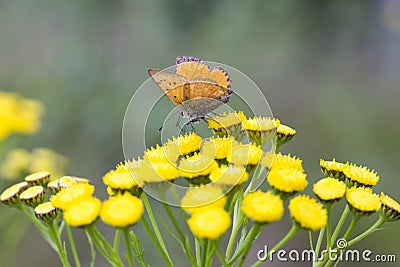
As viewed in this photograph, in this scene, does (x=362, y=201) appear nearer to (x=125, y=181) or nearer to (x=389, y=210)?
(x=389, y=210)

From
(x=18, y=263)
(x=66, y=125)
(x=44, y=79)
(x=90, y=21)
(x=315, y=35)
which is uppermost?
(x=90, y=21)

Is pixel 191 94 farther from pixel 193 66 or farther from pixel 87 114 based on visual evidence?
pixel 87 114

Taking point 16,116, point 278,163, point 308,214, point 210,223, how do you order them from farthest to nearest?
point 16,116
point 278,163
point 308,214
point 210,223

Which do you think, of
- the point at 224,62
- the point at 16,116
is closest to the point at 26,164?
the point at 16,116

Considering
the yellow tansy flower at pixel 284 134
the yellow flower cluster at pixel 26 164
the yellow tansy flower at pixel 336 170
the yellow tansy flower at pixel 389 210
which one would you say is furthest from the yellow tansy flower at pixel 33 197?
the yellow flower cluster at pixel 26 164

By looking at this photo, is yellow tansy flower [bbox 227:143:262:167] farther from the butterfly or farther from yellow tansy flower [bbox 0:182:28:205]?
yellow tansy flower [bbox 0:182:28:205]

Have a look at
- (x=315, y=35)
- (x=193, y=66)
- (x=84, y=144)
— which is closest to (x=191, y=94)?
(x=193, y=66)

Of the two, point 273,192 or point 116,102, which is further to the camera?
point 116,102
